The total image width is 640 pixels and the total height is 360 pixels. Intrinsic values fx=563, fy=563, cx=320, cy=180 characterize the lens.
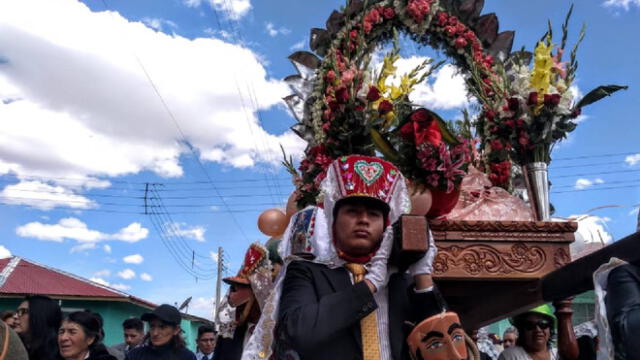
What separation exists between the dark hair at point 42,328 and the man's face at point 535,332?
11.0 feet

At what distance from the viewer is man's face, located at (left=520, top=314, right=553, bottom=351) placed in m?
3.84

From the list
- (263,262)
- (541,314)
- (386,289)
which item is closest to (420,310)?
(386,289)

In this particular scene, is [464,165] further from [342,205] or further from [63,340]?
[63,340]

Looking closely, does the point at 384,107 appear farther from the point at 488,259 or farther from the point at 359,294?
the point at 359,294

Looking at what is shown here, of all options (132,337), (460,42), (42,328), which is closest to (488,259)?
(460,42)

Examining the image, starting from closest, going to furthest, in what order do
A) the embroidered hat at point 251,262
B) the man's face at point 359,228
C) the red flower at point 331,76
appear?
the man's face at point 359,228 → the red flower at point 331,76 → the embroidered hat at point 251,262


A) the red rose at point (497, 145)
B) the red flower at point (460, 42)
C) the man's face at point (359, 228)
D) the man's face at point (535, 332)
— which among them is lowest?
the man's face at point (535, 332)

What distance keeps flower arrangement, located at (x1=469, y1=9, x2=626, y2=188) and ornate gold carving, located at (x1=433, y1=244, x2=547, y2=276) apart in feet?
2.92

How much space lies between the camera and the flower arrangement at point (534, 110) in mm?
3504

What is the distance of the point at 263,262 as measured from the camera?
3705 mm

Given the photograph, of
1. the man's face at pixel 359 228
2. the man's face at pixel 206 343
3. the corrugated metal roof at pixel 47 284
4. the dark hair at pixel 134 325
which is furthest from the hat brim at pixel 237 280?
the corrugated metal roof at pixel 47 284

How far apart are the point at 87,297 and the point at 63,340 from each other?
13.5 meters

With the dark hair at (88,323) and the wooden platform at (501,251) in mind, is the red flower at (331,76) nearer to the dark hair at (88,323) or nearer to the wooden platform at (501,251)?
the wooden platform at (501,251)

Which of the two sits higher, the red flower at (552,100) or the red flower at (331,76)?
the red flower at (331,76)
